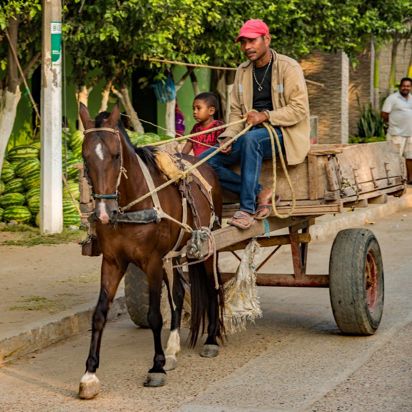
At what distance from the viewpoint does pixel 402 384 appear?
485 centimetres

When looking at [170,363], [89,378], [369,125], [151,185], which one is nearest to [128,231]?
[151,185]

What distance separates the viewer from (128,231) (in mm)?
4977

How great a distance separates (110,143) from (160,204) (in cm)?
75

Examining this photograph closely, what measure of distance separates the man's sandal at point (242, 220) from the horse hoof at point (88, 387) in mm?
1620

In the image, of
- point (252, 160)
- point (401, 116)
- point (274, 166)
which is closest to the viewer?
point (252, 160)

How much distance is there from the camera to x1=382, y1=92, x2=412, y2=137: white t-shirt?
15.3m

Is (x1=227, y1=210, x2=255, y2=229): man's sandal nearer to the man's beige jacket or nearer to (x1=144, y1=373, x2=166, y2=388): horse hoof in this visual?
the man's beige jacket

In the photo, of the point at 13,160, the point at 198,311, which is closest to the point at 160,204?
the point at 198,311

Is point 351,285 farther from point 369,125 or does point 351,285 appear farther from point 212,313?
point 369,125

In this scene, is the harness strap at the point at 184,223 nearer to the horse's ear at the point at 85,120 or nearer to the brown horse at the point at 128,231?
the brown horse at the point at 128,231

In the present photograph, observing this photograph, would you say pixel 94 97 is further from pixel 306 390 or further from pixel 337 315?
pixel 306 390

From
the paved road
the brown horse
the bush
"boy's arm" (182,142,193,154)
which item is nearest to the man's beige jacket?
"boy's arm" (182,142,193,154)

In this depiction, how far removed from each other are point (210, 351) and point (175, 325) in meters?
0.34

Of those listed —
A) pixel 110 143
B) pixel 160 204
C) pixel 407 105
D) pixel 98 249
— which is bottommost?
pixel 98 249
